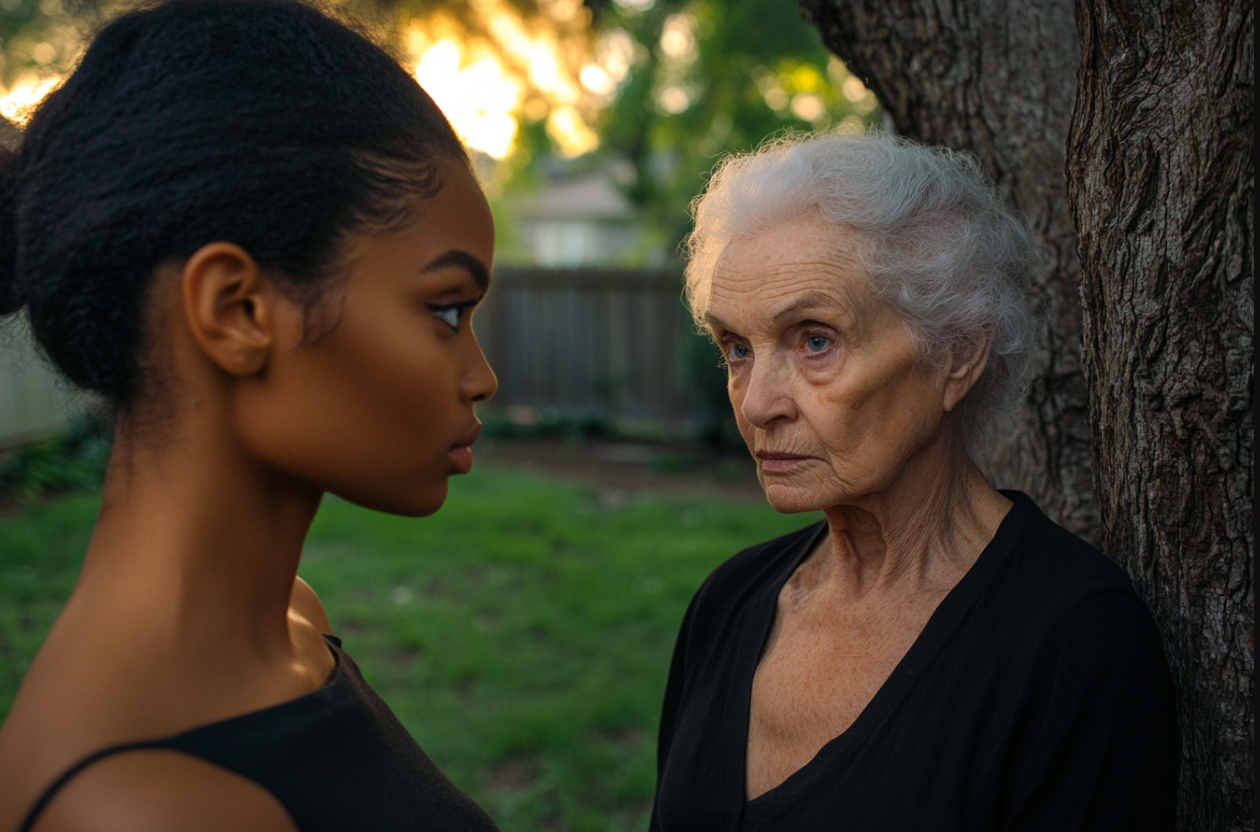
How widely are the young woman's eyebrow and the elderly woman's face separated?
841mm

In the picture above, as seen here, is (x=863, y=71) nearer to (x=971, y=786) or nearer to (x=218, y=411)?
(x=971, y=786)

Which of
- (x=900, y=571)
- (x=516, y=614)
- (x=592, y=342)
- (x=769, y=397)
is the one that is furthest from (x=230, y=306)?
(x=592, y=342)

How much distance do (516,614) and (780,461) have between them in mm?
4081

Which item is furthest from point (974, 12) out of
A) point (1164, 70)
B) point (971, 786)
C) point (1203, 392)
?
point (971, 786)

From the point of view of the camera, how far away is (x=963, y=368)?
2.04 meters

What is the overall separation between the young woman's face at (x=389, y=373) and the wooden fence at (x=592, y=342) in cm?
965

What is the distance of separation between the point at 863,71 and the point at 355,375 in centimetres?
206

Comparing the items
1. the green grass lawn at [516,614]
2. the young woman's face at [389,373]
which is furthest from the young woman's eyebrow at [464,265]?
the green grass lawn at [516,614]

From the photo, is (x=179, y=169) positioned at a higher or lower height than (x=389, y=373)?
higher

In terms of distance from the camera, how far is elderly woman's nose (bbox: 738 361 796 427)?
79.4 inches

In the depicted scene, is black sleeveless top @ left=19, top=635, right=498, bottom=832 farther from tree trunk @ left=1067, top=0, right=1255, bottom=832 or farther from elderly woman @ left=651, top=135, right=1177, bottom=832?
tree trunk @ left=1067, top=0, right=1255, bottom=832

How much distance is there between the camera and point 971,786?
1.68 m

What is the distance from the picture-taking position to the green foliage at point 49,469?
28.1 feet

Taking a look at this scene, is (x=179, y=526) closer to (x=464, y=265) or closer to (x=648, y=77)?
(x=464, y=265)
